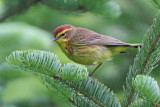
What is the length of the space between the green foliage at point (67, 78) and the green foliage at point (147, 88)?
451 millimetres

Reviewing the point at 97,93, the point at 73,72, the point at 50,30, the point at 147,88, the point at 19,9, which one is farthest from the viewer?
the point at 50,30

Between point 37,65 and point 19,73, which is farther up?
point 19,73

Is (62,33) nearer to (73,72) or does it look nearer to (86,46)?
(86,46)

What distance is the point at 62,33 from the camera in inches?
188

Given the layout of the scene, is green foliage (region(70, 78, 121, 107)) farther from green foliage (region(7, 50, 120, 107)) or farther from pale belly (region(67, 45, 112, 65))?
pale belly (region(67, 45, 112, 65))

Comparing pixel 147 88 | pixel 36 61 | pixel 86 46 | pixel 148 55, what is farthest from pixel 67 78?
pixel 86 46

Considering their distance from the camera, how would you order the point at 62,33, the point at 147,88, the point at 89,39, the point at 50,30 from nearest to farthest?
the point at 147,88
the point at 62,33
the point at 89,39
the point at 50,30

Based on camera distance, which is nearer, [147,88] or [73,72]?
[147,88]

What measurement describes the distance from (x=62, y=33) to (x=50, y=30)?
1.83 meters

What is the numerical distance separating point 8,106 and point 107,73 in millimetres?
2079

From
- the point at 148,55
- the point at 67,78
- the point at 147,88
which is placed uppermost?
the point at 148,55

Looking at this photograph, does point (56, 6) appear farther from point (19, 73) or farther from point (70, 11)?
point (19, 73)

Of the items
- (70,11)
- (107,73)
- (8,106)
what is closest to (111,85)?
(107,73)

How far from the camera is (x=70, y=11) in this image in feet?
14.9
